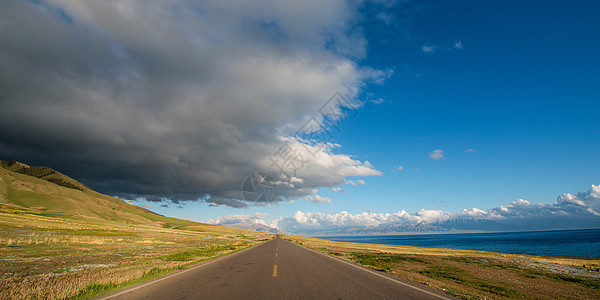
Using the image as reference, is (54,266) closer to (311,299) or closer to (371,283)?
(311,299)

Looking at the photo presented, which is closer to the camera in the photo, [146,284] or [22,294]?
[22,294]

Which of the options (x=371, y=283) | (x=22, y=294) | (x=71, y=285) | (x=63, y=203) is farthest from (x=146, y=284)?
(x=63, y=203)

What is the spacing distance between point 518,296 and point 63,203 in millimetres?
228857

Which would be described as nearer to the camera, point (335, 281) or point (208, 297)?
point (208, 297)

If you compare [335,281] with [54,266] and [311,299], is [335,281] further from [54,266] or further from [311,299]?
[54,266]

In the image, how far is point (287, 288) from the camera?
9352mm

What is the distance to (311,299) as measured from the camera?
7.74m

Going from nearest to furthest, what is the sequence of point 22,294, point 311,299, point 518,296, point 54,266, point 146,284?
point 311,299 < point 22,294 < point 146,284 < point 518,296 < point 54,266

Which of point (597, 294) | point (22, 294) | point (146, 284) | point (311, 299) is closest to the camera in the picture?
point (311, 299)

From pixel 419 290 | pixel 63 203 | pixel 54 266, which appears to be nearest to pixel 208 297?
pixel 419 290

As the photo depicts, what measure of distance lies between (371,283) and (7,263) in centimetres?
2122

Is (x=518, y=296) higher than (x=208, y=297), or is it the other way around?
(x=208, y=297)

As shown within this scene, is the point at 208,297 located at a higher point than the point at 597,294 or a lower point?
higher

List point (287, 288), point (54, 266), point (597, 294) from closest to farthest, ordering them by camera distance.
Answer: point (287, 288) → point (597, 294) → point (54, 266)
